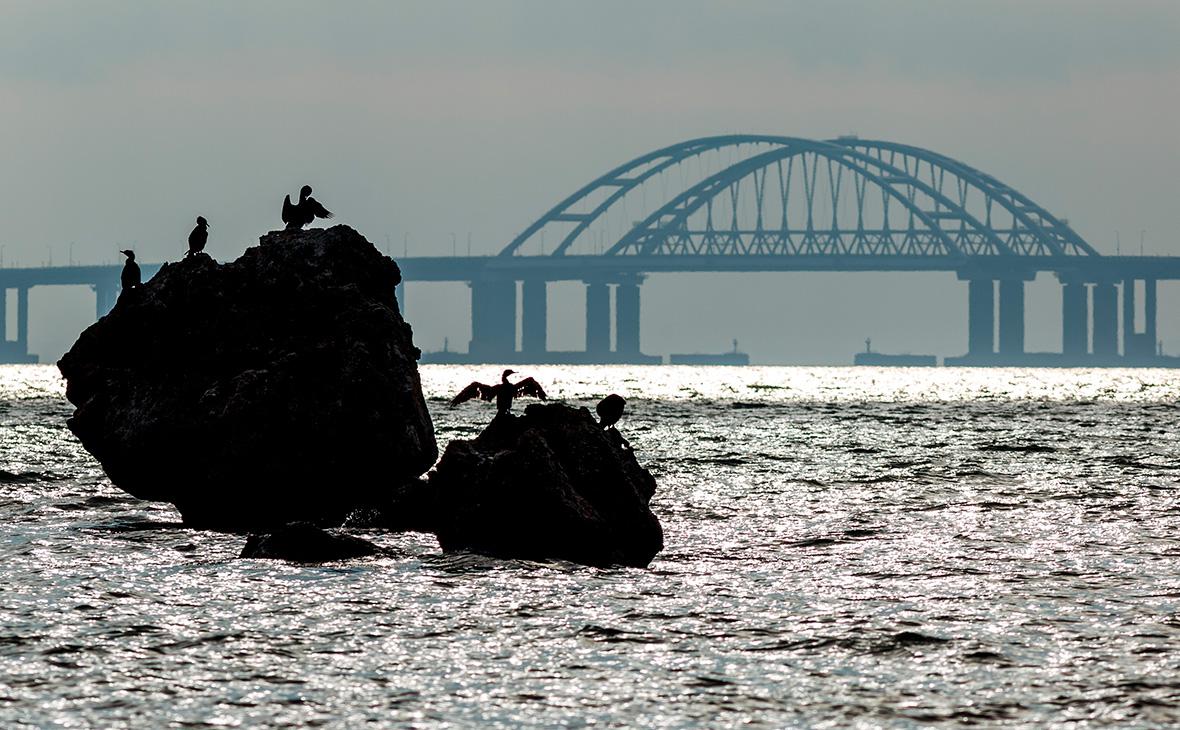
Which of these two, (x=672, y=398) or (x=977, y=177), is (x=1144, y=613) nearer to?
(x=672, y=398)

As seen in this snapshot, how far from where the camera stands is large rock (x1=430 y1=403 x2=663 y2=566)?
18.3 meters

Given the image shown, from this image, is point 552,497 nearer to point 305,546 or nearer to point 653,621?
point 305,546

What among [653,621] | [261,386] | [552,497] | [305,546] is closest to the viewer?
[653,621]

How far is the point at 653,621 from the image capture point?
15.2 metres

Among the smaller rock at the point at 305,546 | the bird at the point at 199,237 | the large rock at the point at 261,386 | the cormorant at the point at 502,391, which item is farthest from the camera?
the bird at the point at 199,237

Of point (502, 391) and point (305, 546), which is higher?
point (502, 391)

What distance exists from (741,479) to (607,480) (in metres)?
12.7

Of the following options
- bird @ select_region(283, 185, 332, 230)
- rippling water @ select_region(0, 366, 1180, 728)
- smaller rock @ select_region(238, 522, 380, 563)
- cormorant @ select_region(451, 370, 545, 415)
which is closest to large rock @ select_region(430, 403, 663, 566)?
rippling water @ select_region(0, 366, 1180, 728)

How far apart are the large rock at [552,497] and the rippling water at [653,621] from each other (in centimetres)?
44

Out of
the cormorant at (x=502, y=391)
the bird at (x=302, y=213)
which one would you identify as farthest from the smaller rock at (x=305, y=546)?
the bird at (x=302, y=213)

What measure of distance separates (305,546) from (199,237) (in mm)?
8197

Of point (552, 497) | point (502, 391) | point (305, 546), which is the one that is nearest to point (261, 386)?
point (502, 391)

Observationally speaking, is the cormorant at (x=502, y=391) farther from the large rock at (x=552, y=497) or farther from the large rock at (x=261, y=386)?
the large rock at (x=261, y=386)

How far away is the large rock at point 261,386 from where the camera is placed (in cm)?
2123
